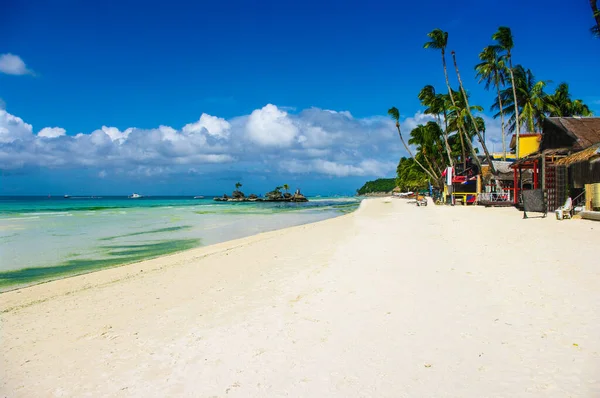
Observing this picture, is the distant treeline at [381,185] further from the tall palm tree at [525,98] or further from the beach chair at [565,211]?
the beach chair at [565,211]

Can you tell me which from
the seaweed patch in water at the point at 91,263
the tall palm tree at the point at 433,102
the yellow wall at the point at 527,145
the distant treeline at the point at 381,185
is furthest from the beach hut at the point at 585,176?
the distant treeline at the point at 381,185

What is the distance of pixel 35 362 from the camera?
351 cm

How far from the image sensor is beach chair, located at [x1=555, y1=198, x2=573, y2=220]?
1306cm

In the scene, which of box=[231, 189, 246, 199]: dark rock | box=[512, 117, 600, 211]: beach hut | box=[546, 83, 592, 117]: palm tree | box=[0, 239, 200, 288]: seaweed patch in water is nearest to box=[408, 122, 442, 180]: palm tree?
box=[546, 83, 592, 117]: palm tree

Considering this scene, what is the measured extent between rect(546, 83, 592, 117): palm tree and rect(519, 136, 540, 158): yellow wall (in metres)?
11.8

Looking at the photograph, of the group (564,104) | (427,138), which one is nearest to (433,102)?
(427,138)

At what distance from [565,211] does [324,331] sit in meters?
13.4

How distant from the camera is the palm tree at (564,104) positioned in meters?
35.7

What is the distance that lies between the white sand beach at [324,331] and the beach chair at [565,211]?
24.1 feet

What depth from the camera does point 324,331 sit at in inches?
149

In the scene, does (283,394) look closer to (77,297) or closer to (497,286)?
(497,286)

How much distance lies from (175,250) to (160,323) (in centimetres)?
765


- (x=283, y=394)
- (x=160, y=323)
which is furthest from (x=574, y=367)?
(x=160, y=323)

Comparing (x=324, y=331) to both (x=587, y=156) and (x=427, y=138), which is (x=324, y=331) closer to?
(x=587, y=156)
